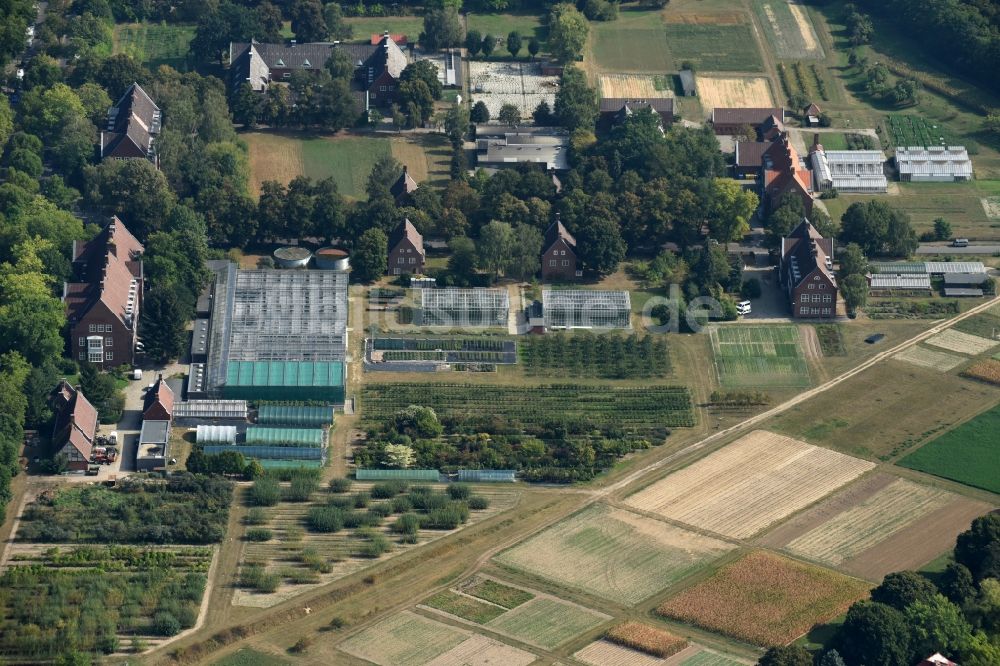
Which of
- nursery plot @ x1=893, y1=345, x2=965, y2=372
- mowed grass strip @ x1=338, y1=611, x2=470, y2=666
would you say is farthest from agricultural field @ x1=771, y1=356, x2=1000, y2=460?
mowed grass strip @ x1=338, y1=611, x2=470, y2=666

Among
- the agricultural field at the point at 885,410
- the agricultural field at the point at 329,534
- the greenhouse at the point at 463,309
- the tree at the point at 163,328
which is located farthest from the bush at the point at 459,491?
the tree at the point at 163,328

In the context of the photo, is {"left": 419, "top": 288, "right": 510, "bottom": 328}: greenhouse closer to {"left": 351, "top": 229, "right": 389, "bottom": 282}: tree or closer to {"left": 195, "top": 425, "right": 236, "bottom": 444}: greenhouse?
{"left": 351, "top": 229, "right": 389, "bottom": 282}: tree

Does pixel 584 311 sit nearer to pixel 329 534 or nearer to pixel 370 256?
pixel 370 256

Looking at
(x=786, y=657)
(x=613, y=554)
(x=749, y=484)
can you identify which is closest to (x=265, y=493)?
(x=613, y=554)

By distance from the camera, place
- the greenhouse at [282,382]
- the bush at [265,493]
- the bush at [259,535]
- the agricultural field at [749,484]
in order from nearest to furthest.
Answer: the bush at [259,535] → the bush at [265,493] → the agricultural field at [749,484] → the greenhouse at [282,382]

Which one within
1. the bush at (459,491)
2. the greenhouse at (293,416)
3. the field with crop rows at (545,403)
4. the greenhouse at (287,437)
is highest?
the field with crop rows at (545,403)

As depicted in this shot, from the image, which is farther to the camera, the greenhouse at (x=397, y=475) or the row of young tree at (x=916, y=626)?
the greenhouse at (x=397, y=475)

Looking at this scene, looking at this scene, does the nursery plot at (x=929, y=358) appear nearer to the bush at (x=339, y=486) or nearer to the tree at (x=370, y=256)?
the tree at (x=370, y=256)

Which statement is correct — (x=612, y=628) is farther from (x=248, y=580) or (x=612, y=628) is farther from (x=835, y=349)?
(x=835, y=349)
